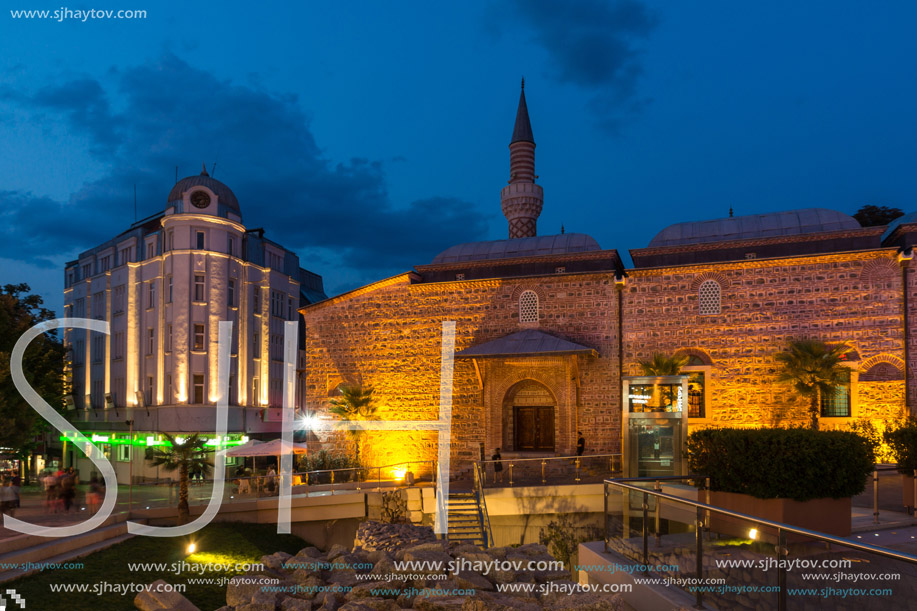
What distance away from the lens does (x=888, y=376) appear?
725 inches

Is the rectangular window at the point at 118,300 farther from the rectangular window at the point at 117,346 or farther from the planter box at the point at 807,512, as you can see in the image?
the planter box at the point at 807,512

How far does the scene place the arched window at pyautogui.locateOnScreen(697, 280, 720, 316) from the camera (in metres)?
20.1

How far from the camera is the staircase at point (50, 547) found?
39.3ft

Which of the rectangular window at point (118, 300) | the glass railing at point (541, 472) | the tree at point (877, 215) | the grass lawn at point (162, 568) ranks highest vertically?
the tree at point (877, 215)

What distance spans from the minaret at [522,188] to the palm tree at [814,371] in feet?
40.4

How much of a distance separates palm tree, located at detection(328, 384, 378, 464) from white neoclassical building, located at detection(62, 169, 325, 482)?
27.6 ft

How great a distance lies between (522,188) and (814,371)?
13.9 m

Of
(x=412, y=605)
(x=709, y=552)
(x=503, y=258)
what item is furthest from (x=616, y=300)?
(x=709, y=552)

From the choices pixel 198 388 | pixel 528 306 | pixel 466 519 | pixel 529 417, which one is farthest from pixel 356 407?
pixel 198 388

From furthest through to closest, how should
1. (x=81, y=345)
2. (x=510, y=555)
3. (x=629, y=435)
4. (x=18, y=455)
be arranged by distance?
1. (x=81, y=345)
2. (x=18, y=455)
3. (x=629, y=435)
4. (x=510, y=555)

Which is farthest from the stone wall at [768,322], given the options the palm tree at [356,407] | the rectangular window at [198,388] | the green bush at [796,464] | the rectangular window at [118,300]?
the rectangular window at [118,300]

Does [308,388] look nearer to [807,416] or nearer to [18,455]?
[18,455]

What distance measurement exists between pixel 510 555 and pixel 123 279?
2684 cm

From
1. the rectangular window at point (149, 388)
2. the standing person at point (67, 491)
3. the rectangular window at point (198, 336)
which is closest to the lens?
the standing person at point (67, 491)
